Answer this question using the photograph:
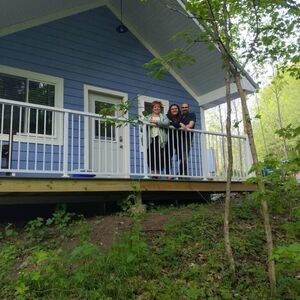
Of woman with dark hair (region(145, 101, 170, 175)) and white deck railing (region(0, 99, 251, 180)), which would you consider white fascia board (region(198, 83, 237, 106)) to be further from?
woman with dark hair (region(145, 101, 170, 175))

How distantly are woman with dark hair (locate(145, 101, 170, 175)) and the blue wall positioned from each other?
1.81m

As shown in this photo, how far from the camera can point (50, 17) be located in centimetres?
734

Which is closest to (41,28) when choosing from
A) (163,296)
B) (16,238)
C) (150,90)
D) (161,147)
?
(150,90)

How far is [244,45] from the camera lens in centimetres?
499

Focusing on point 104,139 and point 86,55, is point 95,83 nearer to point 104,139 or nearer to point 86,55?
point 86,55

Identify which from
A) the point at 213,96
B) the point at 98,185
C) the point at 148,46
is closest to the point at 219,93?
the point at 213,96

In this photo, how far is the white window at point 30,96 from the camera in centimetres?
658

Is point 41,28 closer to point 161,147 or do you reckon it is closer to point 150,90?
point 150,90

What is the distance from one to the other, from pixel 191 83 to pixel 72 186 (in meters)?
4.99

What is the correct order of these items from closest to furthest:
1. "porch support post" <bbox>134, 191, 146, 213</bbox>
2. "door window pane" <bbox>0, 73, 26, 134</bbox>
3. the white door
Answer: "porch support post" <bbox>134, 191, 146, 213</bbox> → "door window pane" <bbox>0, 73, 26, 134</bbox> → the white door

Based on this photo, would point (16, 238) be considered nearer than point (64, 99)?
Yes

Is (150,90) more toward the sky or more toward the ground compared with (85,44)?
more toward the ground

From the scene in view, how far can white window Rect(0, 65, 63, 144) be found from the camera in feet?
21.6

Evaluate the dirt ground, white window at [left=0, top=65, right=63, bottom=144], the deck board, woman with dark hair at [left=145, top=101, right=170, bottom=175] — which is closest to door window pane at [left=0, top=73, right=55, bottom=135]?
white window at [left=0, top=65, right=63, bottom=144]
